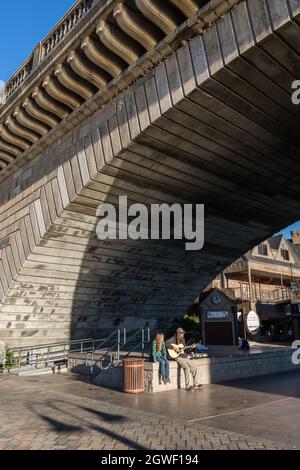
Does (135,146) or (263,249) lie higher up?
(263,249)

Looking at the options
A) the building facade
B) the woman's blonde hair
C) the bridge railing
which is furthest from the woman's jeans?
the building facade

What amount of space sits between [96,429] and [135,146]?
7.14m

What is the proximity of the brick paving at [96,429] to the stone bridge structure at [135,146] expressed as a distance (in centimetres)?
639

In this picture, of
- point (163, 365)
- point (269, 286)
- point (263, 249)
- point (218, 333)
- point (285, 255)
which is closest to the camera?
point (163, 365)

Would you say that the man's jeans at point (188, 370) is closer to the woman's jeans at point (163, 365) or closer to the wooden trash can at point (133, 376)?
the woman's jeans at point (163, 365)

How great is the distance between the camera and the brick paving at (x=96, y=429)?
19.6 ft

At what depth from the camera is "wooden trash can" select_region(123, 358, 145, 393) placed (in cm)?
1124

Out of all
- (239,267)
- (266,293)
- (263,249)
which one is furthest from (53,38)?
(266,293)

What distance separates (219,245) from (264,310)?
956 inches

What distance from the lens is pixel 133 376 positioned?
37.1 ft

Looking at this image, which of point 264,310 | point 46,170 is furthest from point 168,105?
point 264,310

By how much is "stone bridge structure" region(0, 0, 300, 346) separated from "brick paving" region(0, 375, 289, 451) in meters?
6.39

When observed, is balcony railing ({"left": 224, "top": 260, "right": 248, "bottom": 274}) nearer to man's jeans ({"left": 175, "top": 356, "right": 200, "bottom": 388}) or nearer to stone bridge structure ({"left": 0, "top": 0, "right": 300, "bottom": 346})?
stone bridge structure ({"left": 0, "top": 0, "right": 300, "bottom": 346})

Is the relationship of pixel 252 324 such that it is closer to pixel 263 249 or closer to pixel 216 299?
pixel 216 299
